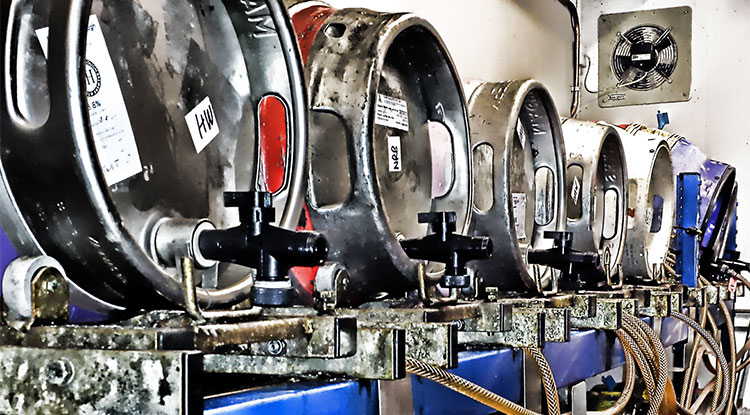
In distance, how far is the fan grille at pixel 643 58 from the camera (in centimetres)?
538

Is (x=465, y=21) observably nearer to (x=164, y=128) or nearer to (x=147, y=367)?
(x=164, y=128)

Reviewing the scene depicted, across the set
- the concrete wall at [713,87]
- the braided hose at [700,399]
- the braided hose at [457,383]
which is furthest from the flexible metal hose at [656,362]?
the concrete wall at [713,87]

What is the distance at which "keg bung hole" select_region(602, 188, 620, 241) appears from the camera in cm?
320

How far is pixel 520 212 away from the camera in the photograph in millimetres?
2465

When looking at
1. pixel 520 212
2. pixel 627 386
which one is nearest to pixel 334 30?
pixel 520 212

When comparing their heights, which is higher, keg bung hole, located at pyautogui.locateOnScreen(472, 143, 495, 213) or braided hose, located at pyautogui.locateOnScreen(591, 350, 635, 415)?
keg bung hole, located at pyautogui.locateOnScreen(472, 143, 495, 213)

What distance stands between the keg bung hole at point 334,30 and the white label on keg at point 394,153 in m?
0.26

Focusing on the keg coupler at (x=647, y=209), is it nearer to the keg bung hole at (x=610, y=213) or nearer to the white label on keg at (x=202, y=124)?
the keg bung hole at (x=610, y=213)

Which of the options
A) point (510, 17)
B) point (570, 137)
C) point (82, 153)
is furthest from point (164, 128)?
point (510, 17)

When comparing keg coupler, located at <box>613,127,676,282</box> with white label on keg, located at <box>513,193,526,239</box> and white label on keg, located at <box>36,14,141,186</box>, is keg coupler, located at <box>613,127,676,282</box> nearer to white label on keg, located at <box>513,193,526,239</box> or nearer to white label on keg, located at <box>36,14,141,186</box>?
white label on keg, located at <box>513,193,526,239</box>

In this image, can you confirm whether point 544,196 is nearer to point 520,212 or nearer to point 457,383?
point 520,212

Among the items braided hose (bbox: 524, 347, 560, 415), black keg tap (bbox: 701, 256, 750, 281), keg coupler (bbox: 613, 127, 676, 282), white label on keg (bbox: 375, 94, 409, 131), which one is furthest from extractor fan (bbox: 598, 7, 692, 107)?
white label on keg (bbox: 375, 94, 409, 131)

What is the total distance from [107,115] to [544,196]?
5.63ft

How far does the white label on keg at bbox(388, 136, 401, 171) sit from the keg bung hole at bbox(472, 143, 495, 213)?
0.38 meters
